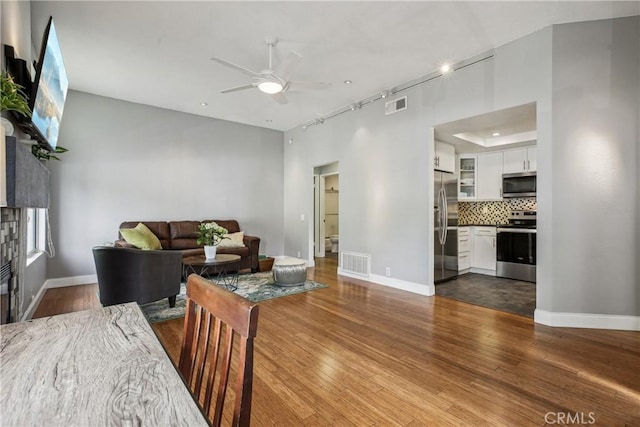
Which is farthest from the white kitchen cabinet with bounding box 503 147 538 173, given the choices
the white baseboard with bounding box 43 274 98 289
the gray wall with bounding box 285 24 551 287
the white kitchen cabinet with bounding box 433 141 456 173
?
the white baseboard with bounding box 43 274 98 289

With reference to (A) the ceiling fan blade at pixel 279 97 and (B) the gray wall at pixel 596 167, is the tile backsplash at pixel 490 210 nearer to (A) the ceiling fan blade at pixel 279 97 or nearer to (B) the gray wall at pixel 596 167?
(B) the gray wall at pixel 596 167

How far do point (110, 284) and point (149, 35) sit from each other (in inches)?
105

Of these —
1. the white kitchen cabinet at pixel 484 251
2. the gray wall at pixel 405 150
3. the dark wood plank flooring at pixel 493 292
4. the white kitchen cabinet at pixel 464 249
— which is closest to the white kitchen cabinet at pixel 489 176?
the white kitchen cabinet at pixel 484 251

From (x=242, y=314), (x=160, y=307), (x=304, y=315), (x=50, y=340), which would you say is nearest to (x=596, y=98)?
(x=304, y=315)

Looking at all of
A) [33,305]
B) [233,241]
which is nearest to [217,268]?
[233,241]

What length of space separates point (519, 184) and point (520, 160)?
Result: 0.42 meters

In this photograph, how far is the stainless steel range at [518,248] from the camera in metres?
5.00

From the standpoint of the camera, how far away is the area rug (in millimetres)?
3441

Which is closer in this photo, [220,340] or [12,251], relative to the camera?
[220,340]

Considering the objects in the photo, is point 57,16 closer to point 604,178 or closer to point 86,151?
point 86,151

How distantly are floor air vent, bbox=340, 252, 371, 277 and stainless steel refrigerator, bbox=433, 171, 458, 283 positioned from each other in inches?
42.7

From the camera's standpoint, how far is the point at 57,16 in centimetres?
300

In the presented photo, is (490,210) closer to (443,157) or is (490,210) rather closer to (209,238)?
(443,157)

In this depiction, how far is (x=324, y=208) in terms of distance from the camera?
7.48 meters
